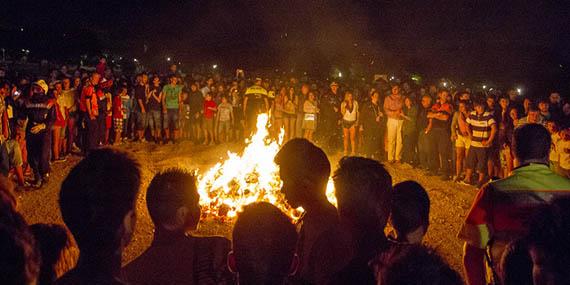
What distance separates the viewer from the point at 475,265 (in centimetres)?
312

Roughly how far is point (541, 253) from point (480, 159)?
347 inches

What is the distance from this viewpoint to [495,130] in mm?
9883

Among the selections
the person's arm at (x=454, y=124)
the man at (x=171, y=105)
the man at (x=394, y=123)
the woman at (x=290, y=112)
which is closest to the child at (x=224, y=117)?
the man at (x=171, y=105)

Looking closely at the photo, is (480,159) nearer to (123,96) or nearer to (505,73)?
(123,96)

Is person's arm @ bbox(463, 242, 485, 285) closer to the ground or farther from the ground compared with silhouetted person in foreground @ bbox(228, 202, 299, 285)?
closer to the ground

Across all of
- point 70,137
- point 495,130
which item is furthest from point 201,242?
point 70,137

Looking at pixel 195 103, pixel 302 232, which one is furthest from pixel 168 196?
pixel 195 103

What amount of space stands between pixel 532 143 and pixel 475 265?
38.5 inches

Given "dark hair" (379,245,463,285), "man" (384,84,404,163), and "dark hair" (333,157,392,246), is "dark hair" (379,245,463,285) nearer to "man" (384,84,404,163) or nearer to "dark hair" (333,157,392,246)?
"dark hair" (333,157,392,246)

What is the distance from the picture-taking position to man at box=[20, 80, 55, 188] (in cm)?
898

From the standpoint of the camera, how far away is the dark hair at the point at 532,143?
3.15 m

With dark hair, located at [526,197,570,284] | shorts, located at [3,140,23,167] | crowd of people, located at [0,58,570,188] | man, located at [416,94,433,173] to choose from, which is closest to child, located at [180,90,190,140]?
crowd of people, located at [0,58,570,188]

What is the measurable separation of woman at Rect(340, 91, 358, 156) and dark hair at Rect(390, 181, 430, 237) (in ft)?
32.8

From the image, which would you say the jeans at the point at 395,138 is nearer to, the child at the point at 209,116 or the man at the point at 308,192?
the child at the point at 209,116
